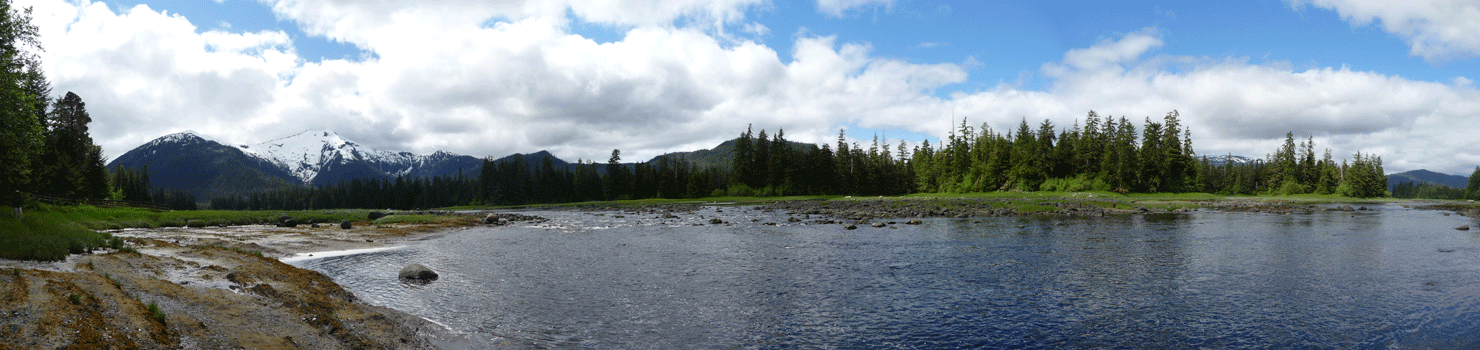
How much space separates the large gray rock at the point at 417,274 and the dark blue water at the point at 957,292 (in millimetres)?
673

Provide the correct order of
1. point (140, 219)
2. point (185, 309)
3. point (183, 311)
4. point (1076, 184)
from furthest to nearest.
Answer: point (1076, 184) < point (140, 219) < point (185, 309) < point (183, 311)

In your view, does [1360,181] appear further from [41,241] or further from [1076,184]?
[41,241]

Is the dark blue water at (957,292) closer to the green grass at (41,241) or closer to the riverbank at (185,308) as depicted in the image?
the riverbank at (185,308)

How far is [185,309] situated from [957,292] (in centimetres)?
1910

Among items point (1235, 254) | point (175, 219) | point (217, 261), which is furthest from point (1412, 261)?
point (175, 219)

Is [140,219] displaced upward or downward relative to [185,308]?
upward

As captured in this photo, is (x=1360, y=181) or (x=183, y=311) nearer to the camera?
(x=183, y=311)

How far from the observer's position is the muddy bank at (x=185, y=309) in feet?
32.2

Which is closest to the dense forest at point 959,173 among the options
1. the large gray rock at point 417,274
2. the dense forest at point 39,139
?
the dense forest at point 39,139

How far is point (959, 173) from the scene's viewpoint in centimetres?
13738

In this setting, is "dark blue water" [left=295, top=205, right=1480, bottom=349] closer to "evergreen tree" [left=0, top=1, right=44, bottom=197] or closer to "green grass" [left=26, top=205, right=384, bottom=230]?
"evergreen tree" [left=0, top=1, right=44, bottom=197]

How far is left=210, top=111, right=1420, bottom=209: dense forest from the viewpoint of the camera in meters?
115

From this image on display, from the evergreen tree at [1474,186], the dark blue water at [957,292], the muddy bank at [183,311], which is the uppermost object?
the evergreen tree at [1474,186]

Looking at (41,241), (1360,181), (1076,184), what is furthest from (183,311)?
(1360,181)
